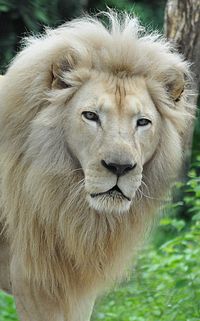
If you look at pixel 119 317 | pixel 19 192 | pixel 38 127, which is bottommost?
pixel 119 317

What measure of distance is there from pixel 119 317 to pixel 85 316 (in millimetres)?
1116

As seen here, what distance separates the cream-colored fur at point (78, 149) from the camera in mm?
4395

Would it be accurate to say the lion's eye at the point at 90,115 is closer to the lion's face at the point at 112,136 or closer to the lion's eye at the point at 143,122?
the lion's face at the point at 112,136

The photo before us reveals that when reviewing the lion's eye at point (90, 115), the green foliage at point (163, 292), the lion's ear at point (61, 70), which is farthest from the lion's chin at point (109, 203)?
the green foliage at point (163, 292)

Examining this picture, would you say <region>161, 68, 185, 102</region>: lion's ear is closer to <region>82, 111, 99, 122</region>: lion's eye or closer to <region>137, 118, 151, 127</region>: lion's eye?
<region>137, 118, 151, 127</region>: lion's eye

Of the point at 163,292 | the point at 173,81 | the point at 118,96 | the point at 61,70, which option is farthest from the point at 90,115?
the point at 163,292

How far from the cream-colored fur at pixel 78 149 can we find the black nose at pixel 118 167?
0.20 ft

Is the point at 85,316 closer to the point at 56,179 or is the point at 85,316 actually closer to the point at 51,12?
the point at 56,179

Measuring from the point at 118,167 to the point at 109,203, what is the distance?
0.67ft

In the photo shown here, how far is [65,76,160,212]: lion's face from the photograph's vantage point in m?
4.23

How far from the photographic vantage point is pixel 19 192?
467 cm

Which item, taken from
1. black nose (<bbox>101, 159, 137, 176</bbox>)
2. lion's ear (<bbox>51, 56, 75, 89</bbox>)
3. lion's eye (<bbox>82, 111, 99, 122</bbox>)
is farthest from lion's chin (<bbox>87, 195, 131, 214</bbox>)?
lion's ear (<bbox>51, 56, 75, 89</bbox>)

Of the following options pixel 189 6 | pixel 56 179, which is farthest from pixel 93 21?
pixel 189 6

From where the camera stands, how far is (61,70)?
4.53m
